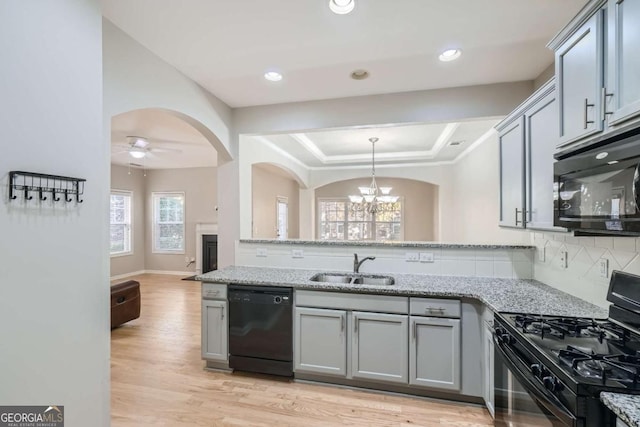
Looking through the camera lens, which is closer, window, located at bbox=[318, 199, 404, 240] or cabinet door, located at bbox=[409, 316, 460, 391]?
cabinet door, located at bbox=[409, 316, 460, 391]

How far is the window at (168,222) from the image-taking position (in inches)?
301

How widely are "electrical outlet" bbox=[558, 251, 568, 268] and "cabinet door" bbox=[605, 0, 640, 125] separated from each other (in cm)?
127

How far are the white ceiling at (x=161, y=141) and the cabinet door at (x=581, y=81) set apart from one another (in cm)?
296

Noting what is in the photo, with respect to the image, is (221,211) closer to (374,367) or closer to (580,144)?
(374,367)

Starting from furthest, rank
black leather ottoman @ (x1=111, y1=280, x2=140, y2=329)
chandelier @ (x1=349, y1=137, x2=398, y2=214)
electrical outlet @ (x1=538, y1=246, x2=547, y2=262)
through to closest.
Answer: chandelier @ (x1=349, y1=137, x2=398, y2=214)
black leather ottoman @ (x1=111, y1=280, x2=140, y2=329)
electrical outlet @ (x1=538, y1=246, x2=547, y2=262)

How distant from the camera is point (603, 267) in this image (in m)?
1.79

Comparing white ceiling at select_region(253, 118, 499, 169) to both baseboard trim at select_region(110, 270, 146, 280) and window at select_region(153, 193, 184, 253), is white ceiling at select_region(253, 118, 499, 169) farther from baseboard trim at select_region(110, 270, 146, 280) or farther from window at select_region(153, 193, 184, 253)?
baseboard trim at select_region(110, 270, 146, 280)

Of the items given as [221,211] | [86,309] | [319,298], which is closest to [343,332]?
[319,298]

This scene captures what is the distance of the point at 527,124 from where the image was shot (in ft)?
6.84

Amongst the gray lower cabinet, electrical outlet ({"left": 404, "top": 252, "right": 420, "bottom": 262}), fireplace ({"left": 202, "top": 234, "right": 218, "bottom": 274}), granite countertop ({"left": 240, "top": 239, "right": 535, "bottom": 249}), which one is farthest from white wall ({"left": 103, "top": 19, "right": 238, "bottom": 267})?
fireplace ({"left": 202, "top": 234, "right": 218, "bottom": 274})

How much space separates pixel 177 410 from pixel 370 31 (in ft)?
10.2

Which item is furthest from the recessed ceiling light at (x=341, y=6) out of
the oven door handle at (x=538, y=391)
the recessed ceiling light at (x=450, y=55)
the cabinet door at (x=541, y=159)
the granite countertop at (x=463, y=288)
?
the oven door handle at (x=538, y=391)

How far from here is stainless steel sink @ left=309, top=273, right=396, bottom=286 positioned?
111 inches

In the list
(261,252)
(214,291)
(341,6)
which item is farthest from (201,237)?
(341,6)
